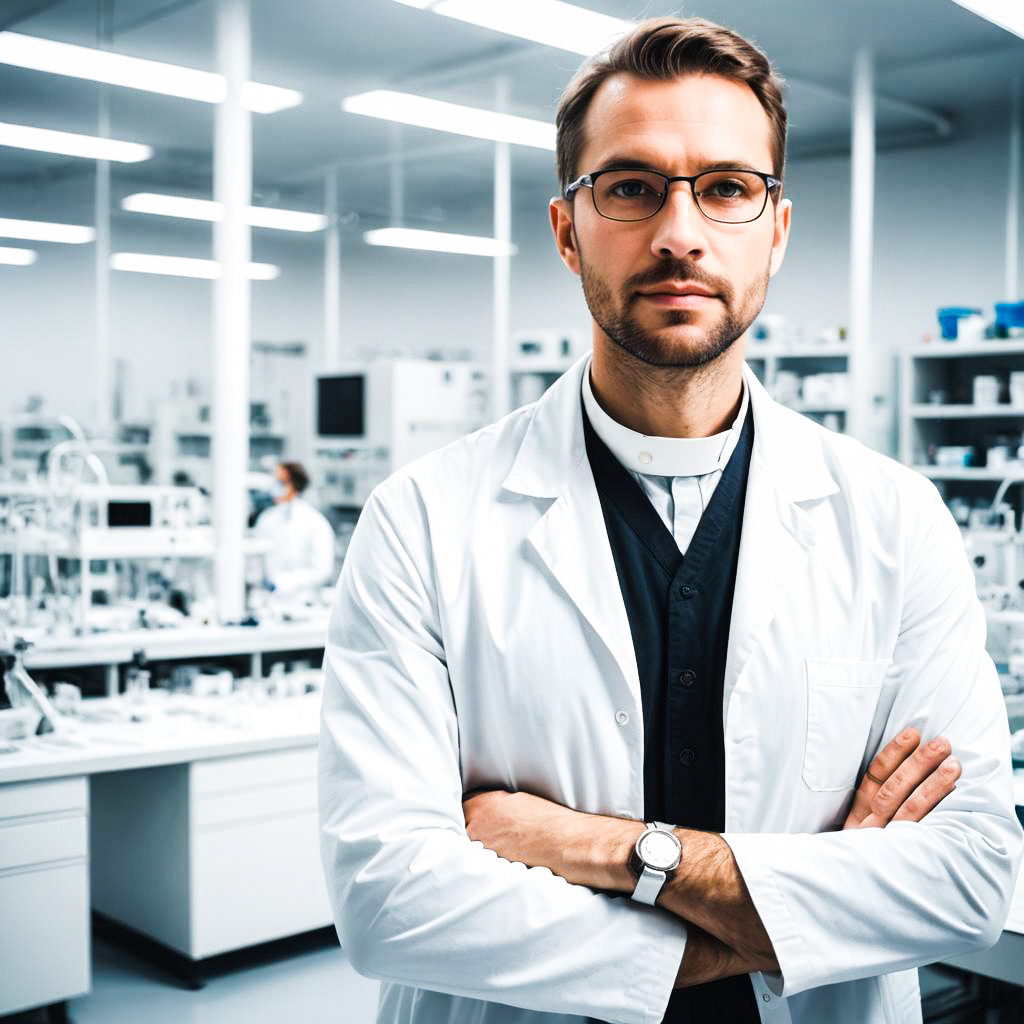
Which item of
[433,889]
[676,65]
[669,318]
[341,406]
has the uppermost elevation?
[341,406]

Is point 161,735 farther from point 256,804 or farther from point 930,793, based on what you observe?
point 930,793

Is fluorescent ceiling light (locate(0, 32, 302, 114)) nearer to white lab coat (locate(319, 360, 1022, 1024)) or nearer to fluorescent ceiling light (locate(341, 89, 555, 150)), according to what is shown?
fluorescent ceiling light (locate(341, 89, 555, 150))

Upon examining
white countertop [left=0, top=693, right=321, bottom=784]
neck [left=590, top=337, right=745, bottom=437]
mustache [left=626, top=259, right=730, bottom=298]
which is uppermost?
mustache [left=626, top=259, right=730, bottom=298]

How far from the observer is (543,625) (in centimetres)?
127

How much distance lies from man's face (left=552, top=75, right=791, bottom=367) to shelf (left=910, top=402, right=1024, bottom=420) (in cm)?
631

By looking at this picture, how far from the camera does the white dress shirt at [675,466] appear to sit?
136 centimetres

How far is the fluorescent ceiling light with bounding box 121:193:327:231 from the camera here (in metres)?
11.1

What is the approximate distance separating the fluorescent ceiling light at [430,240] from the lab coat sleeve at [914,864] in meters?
10.8

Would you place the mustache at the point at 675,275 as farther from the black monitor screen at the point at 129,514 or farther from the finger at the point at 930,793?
the black monitor screen at the point at 129,514

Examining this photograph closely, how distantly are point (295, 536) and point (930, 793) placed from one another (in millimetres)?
6057

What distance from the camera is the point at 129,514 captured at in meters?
4.79

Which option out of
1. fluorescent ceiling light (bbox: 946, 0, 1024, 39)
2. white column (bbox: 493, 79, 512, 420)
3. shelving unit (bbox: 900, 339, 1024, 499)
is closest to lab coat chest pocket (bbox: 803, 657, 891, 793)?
fluorescent ceiling light (bbox: 946, 0, 1024, 39)

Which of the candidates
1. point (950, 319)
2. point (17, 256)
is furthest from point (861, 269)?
point (17, 256)

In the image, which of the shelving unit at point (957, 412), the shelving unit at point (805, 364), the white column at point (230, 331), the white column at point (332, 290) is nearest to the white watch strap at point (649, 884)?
the white column at point (230, 331)
